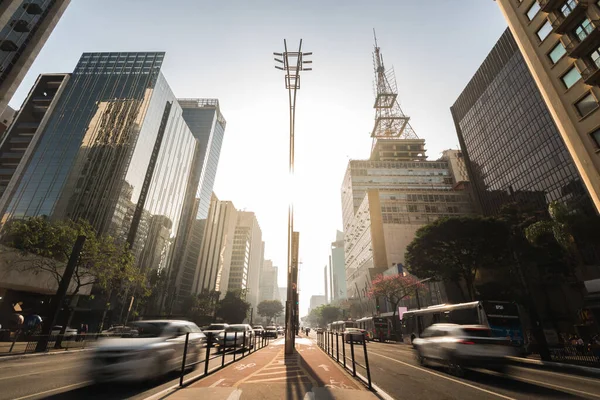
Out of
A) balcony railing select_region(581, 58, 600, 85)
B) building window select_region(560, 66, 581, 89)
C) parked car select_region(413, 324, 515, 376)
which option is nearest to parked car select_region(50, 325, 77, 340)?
parked car select_region(413, 324, 515, 376)

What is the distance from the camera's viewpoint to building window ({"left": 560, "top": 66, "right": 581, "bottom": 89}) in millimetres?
24909

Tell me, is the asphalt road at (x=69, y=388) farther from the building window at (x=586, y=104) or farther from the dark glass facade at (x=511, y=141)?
the dark glass facade at (x=511, y=141)

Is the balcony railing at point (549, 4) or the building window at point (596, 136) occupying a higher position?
the balcony railing at point (549, 4)

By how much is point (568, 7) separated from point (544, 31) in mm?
2528

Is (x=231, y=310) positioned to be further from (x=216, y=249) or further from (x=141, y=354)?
(x=141, y=354)

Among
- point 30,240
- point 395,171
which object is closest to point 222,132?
point 395,171

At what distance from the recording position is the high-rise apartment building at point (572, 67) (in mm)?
23250

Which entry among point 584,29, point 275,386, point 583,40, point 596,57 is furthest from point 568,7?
point 275,386

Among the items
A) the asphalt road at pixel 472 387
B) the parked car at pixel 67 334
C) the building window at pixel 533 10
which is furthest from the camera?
the building window at pixel 533 10

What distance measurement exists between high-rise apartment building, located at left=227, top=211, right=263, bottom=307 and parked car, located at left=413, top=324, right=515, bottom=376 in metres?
133

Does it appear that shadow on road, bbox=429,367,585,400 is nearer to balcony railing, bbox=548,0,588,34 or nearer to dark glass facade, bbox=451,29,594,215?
balcony railing, bbox=548,0,588,34

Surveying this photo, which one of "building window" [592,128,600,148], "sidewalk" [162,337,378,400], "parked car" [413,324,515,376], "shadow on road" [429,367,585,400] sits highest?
"building window" [592,128,600,148]

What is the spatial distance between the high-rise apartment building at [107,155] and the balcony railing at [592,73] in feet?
261

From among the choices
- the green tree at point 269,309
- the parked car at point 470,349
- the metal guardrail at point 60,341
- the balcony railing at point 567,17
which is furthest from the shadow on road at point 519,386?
the green tree at point 269,309
